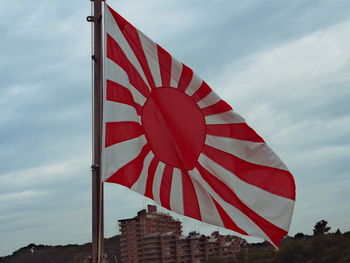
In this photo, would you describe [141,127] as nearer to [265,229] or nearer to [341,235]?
[265,229]

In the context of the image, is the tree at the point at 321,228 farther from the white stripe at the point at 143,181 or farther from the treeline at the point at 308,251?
the white stripe at the point at 143,181

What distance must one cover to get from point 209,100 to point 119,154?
1431 millimetres

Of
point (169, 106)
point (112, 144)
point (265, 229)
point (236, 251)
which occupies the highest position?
point (236, 251)

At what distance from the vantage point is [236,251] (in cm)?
7181

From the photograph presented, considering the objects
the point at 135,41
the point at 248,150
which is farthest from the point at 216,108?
the point at 135,41

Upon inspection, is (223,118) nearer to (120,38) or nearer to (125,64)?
(125,64)

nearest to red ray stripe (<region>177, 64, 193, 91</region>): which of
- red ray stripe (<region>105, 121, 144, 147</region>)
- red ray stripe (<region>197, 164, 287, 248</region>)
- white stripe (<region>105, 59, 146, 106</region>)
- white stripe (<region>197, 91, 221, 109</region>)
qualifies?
white stripe (<region>197, 91, 221, 109</region>)

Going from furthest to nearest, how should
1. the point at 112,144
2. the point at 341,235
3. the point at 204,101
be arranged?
the point at 341,235, the point at 204,101, the point at 112,144

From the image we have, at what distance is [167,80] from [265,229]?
1.92 meters

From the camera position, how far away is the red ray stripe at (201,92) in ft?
26.5

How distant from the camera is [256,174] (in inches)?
319

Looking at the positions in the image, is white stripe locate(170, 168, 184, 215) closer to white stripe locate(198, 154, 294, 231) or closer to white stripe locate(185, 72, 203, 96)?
white stripe locate(198, 154, 294, 231)

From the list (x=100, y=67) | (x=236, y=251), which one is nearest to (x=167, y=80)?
(x=100, y=67)

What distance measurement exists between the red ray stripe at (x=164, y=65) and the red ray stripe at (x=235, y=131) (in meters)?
0.72
